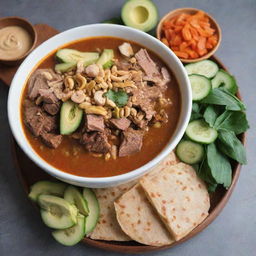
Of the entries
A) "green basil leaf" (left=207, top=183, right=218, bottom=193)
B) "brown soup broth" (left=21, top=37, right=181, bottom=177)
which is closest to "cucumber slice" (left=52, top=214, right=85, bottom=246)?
"brown soup broth" (left=21, top=37, right=181, bottom=177)

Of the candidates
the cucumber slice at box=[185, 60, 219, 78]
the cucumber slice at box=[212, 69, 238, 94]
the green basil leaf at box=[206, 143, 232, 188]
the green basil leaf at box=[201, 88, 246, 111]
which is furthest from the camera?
the cucumber slice at box=[185, 60, 219, 78]

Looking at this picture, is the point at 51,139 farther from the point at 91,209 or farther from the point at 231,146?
the point at 231,146

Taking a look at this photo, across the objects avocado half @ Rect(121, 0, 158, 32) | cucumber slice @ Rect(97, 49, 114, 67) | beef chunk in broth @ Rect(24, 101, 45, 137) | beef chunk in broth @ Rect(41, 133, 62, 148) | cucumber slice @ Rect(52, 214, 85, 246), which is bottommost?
cucumber slice @ Rect(52, 214, 85, 246)

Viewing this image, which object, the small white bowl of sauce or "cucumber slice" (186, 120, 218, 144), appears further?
the small white bowl of sauce

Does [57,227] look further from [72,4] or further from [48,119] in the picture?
[72,4]

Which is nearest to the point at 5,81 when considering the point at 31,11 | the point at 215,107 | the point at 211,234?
the point at 31,11

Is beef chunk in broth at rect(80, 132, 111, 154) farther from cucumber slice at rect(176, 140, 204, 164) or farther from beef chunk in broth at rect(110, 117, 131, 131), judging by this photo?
cucumber slice at rect(176, 140, 204, 164)

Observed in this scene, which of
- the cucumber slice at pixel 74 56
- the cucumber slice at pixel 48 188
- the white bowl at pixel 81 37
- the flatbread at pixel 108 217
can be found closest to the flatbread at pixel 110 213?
the flatbread at pixel 108 217
